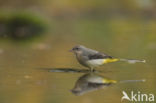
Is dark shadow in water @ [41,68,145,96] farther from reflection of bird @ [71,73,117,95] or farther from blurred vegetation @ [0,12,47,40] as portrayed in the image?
blurred vegetation @ [0,12,47,40]

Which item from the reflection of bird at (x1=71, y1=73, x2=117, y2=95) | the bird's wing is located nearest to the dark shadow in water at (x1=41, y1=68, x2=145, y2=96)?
the reflection of bird at (x1=71, y1=73, x2=117, y2=95)

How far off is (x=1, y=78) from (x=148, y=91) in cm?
263

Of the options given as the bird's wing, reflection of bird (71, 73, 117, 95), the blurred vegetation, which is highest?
the blurred vegetation

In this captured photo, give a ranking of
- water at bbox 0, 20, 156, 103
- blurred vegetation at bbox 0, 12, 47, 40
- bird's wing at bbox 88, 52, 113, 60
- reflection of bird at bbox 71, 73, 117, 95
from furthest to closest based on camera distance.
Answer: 1. blurred vegetation at bbox 0, 12, 47, 40
2. bird's wing at bbox 88, 52, 113, 60
3. reflection of bird at bbox 71, 73, 117, 95
4. water at bbox 0, 20, 156, 103

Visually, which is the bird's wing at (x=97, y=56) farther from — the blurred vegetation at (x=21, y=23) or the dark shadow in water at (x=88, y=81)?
the blurred vegetation at (x=21, y=23)

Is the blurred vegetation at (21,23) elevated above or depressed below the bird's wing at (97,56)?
above

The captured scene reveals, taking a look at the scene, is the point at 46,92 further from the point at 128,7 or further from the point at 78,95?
the point at 128,7

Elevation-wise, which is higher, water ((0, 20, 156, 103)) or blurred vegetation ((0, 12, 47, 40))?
blurred vegetation ((0, 12, 47, 40))

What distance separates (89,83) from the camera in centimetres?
1032

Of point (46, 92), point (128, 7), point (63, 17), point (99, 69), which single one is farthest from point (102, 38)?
point (128, 7)

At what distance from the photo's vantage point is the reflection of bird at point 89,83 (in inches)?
380

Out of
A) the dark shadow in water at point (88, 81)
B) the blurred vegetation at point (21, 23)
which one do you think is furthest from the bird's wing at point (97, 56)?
the blurred vegetation at point (21, 23)

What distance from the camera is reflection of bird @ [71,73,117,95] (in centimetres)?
965

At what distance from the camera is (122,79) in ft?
35.5
